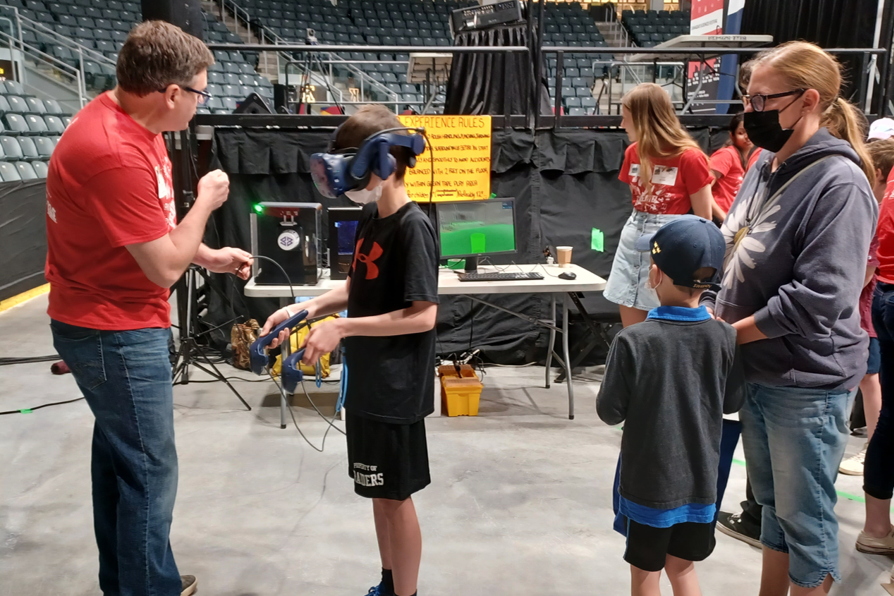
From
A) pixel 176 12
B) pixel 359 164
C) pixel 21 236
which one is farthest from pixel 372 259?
pixel 21 236

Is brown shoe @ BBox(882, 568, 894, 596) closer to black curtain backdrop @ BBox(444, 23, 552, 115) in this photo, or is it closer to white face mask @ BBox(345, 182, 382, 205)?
white face mask @ BBox(345, 182, 382, 205)

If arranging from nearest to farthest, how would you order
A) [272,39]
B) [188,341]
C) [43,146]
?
1. [188,341]
2. [43,146]
3. [272,39]

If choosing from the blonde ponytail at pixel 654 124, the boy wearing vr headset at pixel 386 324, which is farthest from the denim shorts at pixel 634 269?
the boy wearing vr headset at pixel 386 324

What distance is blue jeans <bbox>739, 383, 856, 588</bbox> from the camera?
1650mm

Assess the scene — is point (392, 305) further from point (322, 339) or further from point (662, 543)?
point (662, 543)

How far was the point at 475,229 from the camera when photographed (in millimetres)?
3953

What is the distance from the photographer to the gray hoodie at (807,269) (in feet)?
4.99

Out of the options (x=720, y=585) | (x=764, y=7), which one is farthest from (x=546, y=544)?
(x=764, y=7)

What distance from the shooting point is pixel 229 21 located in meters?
14.4

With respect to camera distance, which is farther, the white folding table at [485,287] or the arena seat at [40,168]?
the arena seat at [40,168]

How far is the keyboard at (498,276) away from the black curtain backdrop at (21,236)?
4.55 m

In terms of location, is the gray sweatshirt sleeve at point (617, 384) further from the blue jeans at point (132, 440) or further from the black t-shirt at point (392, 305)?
the blue jeans at point (132, 440)

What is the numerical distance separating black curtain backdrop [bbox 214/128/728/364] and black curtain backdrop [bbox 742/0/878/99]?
2160mm

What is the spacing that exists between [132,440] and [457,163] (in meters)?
3.05
